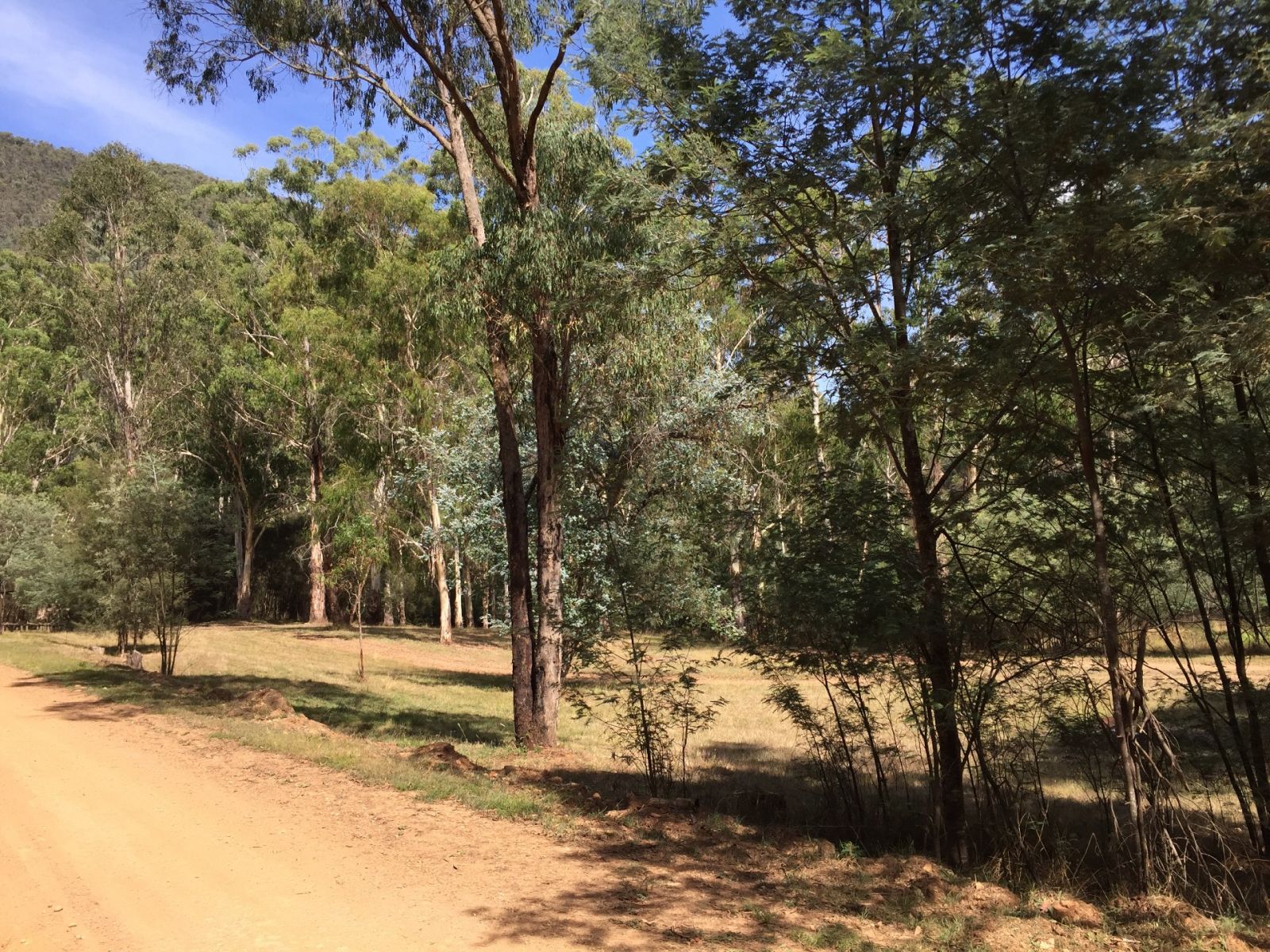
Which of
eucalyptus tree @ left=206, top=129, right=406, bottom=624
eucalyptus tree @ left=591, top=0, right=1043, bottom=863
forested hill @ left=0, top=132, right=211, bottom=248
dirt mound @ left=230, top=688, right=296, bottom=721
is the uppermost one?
forested hill @ left=0, top=132, right=211, bottom=248

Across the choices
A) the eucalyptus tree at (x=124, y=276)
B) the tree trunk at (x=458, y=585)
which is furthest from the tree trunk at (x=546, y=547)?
the eucalyptus tree at (x=124, y=276)

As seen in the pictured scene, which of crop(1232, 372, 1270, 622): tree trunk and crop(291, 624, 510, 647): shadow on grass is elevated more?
crop(1232, 372, 1270, 622): tree trunk

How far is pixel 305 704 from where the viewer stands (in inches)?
603

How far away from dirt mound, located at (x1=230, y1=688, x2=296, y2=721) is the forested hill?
8822cm

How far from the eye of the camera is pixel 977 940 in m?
4.83

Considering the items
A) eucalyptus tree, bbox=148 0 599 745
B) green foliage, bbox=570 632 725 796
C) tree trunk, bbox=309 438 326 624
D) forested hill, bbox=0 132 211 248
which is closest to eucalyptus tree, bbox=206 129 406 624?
tree trunk, bbox=309 438 326 624

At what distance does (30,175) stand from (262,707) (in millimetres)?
123365

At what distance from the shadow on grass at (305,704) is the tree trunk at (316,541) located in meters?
15.8

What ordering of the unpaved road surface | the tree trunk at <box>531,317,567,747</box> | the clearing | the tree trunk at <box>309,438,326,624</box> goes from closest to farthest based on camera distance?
the unpaved road surface → the clearing → the tree trunk at <box>531,317,567,747</box> → the tree trunk at <box>309,438,326,624</box>

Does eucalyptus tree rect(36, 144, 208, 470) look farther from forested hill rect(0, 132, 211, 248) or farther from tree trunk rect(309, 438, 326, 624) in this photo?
forested hill rect(0, 132, 211, 248)

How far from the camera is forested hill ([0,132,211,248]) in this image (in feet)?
299

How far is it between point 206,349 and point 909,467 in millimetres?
35636

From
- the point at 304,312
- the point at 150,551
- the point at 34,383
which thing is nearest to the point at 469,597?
the point at 304,312

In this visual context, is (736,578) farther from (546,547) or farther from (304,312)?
(304,312)
